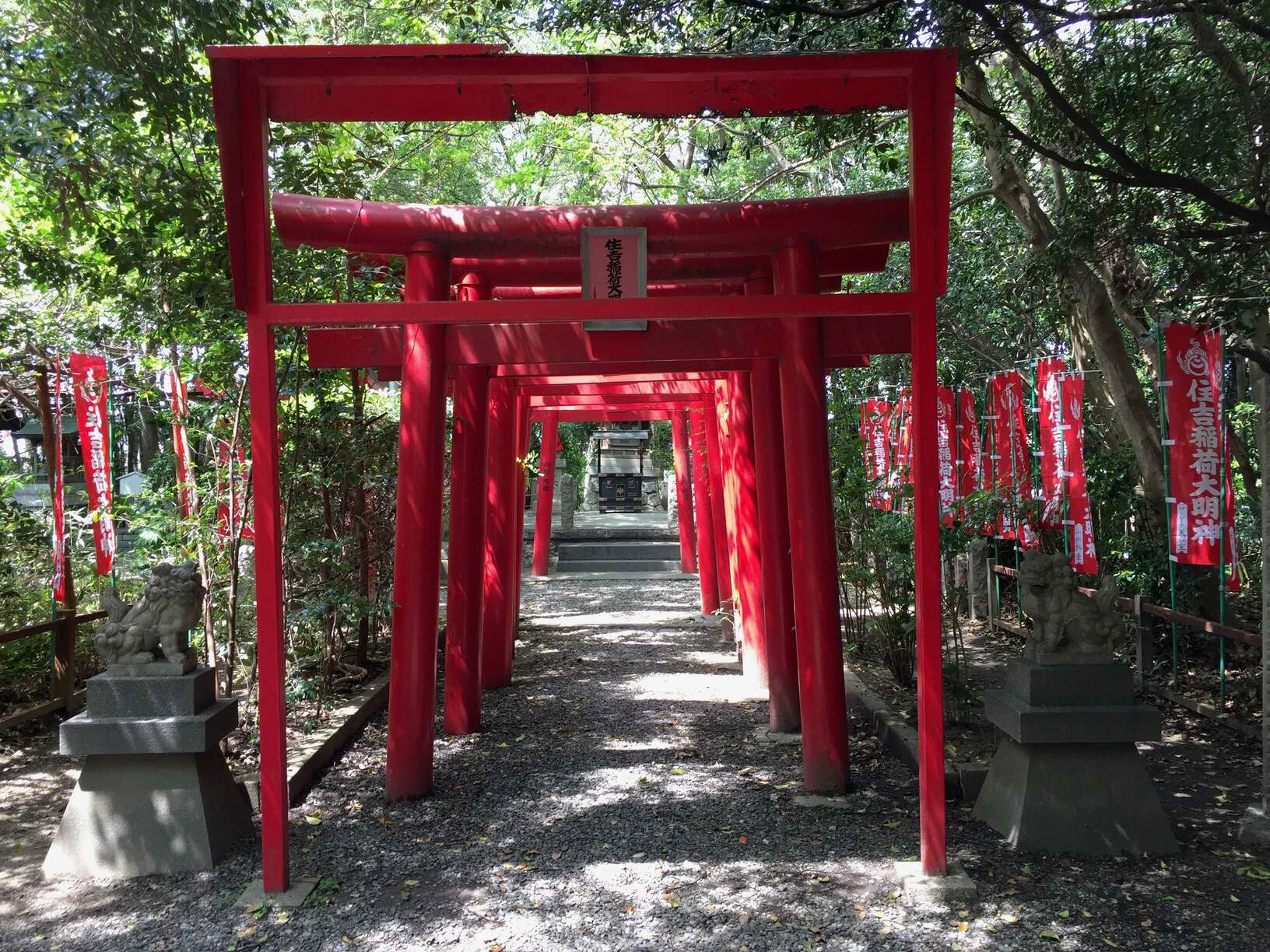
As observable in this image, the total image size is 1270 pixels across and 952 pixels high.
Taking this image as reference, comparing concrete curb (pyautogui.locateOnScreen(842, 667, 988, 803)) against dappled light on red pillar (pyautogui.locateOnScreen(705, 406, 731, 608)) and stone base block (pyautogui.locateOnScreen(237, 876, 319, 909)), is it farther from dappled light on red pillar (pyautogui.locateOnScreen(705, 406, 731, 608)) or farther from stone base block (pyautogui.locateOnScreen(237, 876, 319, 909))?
dappled light on red pillar (pyautogui.locateOnScreen(705, 406, 731, 608))

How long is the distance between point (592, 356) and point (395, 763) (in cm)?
241

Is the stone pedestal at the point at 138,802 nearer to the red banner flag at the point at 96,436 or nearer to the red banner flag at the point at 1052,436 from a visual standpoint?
the red banner flag at the point at 96,436

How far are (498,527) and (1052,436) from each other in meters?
4.65

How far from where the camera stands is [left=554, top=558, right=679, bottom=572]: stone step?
18.0 metres

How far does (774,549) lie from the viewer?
652 centimetres

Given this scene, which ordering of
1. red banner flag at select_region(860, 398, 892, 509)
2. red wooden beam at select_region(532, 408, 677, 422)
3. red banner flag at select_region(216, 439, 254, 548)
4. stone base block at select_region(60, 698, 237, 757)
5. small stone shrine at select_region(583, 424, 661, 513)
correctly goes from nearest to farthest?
stone base block at select_region(60, 698, 237, 757)
red banner flag at select_region(216, 439, 254, 548)
red banner flag at select_region(860, 398, 892, 509)
red wooden beam at select_region(532, 408, 677, 422)
small stone shrine at select_region(583, 424, 661, 513)

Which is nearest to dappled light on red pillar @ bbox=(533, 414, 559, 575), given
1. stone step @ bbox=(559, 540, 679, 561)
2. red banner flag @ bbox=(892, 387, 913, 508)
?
stone step @ bbox=(559, 540, 679, 561)

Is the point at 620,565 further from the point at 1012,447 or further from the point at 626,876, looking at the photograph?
the point at 626,876

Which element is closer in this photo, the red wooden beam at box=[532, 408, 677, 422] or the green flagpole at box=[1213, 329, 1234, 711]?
the green flagpole at box=[1213, 329, 1234, 711]

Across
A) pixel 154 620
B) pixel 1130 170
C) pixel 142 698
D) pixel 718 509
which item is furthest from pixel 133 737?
pixel 718 509

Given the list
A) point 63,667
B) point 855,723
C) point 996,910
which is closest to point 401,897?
point 996,910

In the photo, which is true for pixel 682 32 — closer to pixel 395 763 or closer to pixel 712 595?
pixel 395 763

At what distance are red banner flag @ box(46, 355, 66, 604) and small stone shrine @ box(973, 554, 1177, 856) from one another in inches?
245

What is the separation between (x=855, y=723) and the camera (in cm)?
696
